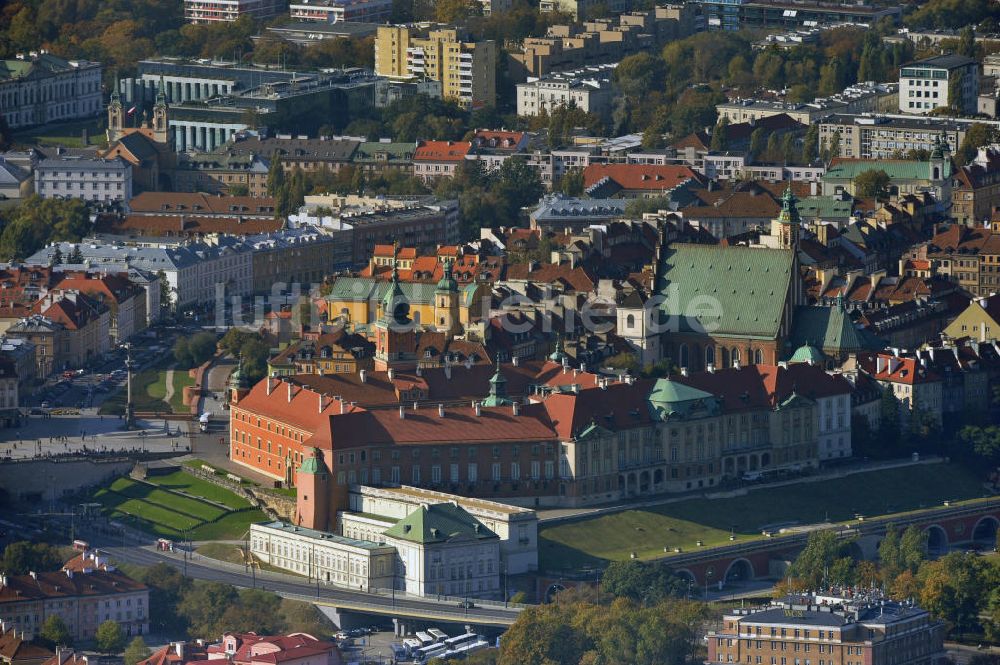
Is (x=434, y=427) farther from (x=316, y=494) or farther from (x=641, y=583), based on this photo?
(x=641, y=583)

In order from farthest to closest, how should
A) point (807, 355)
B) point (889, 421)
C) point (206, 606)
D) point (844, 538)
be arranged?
point (807, 355), point (889, 421), point (844, 538), point (206, 606)

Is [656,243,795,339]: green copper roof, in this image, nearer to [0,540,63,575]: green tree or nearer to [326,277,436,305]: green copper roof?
[326,277,436,305]: green copper roof

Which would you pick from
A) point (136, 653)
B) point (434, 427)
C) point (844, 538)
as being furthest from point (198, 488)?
point (844, 538)

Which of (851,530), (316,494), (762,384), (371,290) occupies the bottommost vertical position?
(851,530)

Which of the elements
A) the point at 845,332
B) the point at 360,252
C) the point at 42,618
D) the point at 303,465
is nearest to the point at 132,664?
the point at 42,618

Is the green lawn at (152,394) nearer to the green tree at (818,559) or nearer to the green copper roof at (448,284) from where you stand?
the green copper roof at (448,284)

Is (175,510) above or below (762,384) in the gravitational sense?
below
